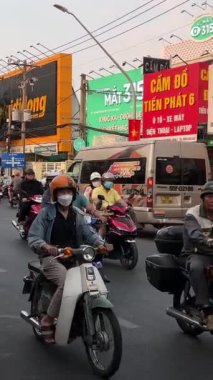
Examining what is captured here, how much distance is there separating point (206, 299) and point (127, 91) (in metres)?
30.8

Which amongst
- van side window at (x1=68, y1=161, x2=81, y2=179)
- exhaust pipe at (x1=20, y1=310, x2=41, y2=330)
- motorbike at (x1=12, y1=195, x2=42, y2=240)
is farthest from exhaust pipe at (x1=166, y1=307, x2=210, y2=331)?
van side window at (x1=68, y1=161, x2=81, y2=179)

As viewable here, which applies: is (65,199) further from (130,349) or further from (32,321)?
(130,349)

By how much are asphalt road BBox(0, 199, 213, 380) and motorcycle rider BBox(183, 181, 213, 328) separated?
46 centimetres

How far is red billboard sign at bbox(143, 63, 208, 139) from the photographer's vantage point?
76.2ft

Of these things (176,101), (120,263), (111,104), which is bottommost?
(120,263)

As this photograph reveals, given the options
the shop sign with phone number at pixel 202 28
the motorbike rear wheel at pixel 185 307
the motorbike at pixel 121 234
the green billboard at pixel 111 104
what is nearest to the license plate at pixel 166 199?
the motorbike at pixel 121 234

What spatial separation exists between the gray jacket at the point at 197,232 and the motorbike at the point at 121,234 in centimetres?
453

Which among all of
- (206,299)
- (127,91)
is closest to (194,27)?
(127,91)

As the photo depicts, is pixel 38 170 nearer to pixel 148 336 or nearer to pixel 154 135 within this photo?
pixel 154 135

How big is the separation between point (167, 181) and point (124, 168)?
136 cm

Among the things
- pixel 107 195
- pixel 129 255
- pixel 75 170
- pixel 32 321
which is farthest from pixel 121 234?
pixel 75 170

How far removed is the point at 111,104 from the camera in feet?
121

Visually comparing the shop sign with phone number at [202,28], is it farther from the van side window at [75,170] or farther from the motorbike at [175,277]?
the motorbike at [175,277]

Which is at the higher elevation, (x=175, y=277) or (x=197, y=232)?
(x=197, y=232)
